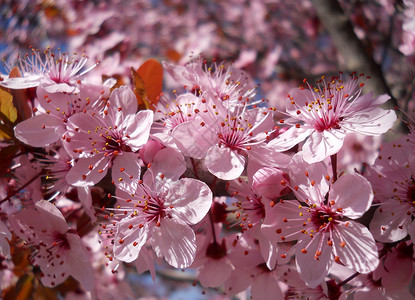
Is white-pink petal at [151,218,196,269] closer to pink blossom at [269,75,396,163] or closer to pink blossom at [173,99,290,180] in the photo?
pink blossom at [173,99,290,180]

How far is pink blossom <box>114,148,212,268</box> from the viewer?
3.97 feet

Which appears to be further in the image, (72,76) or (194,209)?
(72,76)

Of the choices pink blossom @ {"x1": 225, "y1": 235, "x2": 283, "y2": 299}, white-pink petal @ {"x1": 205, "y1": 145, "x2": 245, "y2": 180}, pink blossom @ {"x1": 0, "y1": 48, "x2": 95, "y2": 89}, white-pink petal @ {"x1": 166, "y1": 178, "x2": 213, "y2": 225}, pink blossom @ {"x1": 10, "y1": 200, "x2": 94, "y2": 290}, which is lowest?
pink blossom @ {"x1": 225, "y1": 235, "x2": 283, "y2": 299}

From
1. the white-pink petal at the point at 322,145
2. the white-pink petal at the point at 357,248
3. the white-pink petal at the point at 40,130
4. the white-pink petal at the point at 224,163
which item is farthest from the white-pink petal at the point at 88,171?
the white-pink petal at the point at 357,248

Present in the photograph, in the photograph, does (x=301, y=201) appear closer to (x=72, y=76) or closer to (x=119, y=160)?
(x=119, y=160)

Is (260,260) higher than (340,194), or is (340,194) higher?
(340,194)

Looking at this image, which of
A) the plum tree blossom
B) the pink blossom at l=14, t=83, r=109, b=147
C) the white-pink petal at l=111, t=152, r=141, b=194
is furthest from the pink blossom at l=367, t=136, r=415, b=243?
the pink blossom at l=14, t=83, r=109, b=147

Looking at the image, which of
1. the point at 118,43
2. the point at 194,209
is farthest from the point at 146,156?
the point at 118,43

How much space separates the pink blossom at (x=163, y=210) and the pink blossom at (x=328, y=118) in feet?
1.06

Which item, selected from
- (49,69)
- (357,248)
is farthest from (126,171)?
(357,248)

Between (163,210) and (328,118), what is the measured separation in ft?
2.11

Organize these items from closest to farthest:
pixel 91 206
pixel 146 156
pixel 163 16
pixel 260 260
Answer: pixel 146 156 < pixel 91 206 < pixel 260 260 < pixel 163 16

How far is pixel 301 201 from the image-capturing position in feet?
4.05

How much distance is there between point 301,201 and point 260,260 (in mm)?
419
